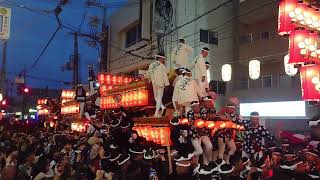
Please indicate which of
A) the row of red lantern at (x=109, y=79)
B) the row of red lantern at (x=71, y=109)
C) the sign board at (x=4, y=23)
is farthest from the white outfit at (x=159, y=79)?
the row of red lantern at (x=71, y=109)

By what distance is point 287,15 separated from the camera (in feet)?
29.5

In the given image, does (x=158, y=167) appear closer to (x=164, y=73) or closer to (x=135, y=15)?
(x=164, y=73)

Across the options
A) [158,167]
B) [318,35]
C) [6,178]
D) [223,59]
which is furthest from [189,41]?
[6,178]

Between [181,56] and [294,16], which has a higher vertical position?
[294,16]

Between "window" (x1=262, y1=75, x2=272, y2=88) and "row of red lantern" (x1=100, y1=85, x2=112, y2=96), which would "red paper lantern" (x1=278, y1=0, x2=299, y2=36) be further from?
"window" (x1=262, y1=75, x2=272, y2=88)

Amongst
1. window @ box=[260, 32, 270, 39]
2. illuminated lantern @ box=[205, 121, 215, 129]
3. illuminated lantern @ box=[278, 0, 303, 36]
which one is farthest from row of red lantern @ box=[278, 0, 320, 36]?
window @ box=[260, 32, 270, 39]

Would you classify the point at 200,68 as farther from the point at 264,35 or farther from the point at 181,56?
the point at 264,35

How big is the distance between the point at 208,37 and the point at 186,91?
16.0 m

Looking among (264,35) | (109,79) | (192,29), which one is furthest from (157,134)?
(264,35)

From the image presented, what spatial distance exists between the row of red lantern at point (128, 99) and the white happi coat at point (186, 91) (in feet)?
9.06

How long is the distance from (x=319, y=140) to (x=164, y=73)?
18.3ft

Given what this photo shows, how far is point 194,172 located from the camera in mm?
7367

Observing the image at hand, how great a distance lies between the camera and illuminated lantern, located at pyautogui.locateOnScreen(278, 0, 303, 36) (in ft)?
29.3

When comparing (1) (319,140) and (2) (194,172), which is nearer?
(2) (194,172)
